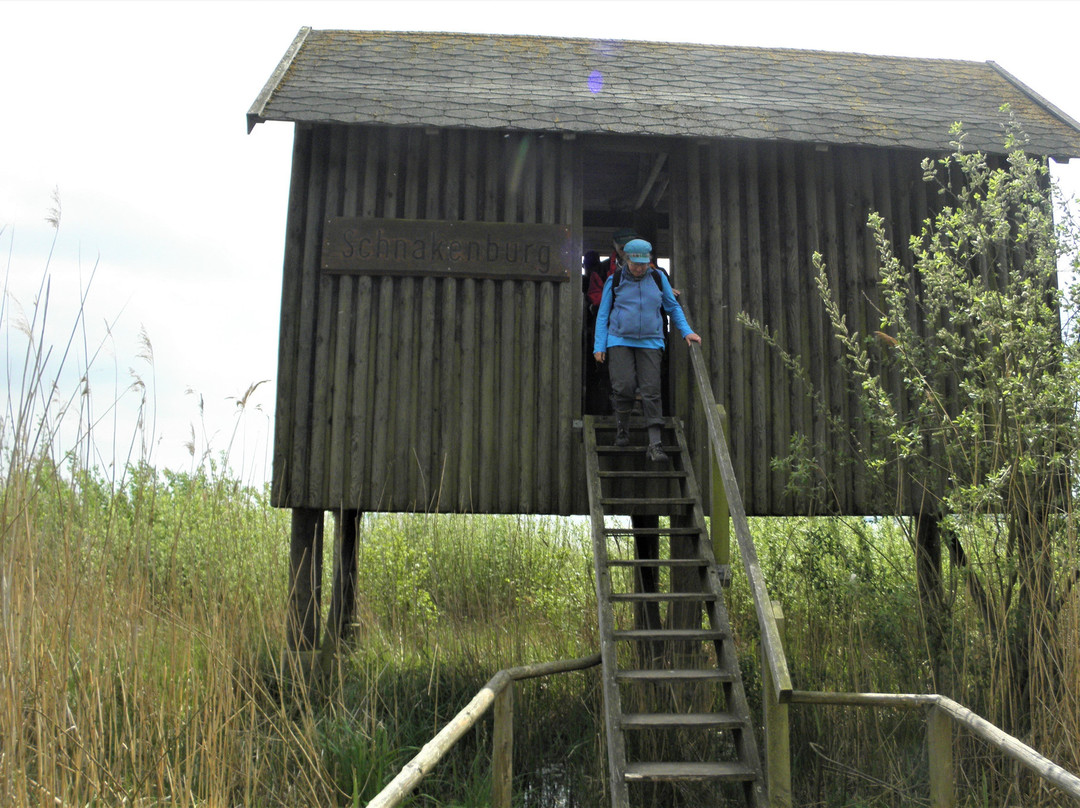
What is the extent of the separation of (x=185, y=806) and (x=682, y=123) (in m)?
5.86

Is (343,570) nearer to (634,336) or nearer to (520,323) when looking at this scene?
(520,323)

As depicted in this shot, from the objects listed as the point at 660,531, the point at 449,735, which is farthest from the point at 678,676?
the point at 449,735

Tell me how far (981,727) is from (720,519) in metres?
2.18

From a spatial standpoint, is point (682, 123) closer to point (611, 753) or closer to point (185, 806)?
point (611, 753)

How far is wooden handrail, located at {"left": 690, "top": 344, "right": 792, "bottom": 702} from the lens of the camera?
4422 mm

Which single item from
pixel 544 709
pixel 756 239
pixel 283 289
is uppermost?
pixel 756 239

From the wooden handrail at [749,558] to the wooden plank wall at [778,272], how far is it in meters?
1.04

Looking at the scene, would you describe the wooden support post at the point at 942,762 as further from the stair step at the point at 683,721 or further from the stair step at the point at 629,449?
the stair step at the point at 629,449

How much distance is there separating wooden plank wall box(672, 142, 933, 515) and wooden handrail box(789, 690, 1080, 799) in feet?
8.99

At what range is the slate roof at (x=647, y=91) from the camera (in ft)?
23.6

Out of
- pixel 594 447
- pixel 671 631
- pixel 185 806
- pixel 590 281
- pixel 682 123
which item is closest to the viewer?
pixel 185 806

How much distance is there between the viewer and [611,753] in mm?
4785

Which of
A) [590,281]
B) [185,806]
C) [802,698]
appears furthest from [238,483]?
[590,281]

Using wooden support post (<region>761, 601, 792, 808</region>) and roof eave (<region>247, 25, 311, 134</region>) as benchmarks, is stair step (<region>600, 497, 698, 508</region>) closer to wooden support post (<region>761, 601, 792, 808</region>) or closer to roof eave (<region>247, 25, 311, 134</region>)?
wooden support post (<region>761, 601, 792, 808</region>)
